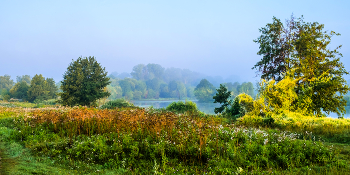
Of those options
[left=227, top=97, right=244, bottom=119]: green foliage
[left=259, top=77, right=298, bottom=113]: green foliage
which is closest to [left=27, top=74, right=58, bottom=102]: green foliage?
[left=227, top=97, right=244, bottom=119]: green foliage

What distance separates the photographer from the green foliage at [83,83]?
21578mm

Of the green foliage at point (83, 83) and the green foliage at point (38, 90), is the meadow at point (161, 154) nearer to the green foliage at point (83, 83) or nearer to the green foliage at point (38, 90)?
the green foliage at point (83, 83)

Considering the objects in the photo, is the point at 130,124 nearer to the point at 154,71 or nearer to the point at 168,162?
the point at 168,162

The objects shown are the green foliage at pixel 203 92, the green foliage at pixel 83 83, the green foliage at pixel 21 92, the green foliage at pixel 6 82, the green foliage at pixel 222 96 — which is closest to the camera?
the green foliage at pixel 222 96

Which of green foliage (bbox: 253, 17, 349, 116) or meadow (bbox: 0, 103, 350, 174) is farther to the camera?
green foliage (bbox: 253, 17, 349, 116)

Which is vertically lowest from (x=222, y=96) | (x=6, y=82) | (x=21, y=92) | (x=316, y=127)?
(x=316, y=127)

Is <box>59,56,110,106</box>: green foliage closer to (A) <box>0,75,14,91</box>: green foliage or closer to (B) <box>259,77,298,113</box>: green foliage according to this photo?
(B) <box>259,77,298,113</box>: green foliage

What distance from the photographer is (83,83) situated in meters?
22.4

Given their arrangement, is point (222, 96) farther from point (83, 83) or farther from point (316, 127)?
point (83, 83)

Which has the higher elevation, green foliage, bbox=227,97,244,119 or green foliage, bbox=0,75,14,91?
green foliage, bbox=0,75,14,91

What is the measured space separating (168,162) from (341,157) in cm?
462

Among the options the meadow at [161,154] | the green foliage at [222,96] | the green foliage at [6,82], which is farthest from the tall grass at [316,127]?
the green foliage at [6,82]

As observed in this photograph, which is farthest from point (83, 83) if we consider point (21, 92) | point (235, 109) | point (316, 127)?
point (21, 92)

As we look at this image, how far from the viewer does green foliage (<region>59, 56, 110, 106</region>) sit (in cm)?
2158
